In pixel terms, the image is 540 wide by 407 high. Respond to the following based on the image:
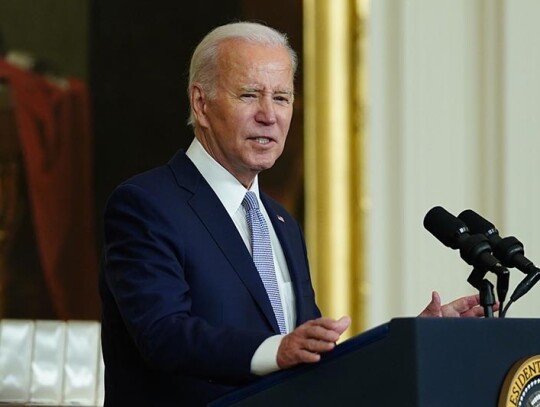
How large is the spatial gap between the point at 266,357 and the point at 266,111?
840 millimetres

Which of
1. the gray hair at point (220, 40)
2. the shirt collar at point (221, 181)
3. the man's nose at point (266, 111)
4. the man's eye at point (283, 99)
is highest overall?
the gray hair at point (220, 40)

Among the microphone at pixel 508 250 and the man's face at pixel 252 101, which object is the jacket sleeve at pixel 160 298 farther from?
the microphone at pixel 508 250

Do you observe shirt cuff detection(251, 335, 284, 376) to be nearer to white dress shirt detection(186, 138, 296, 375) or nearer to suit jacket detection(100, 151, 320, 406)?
suit jacket detection(100, 151, 320, 406)

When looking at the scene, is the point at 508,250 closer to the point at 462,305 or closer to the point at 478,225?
the point at 478,225

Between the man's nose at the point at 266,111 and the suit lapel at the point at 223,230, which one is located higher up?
the man's nose at the point at 266,111

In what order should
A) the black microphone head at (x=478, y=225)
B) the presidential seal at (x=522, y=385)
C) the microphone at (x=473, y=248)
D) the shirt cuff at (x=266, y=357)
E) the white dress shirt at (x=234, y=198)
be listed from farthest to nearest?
the white dress shirt at (x=234, y=198) < the black microphone head at (x=478, y=225) < the microphone at (x=473, y=248) < the shirt cuff at (x=266, y=357) < the presidential seal at (x=522, y=385)

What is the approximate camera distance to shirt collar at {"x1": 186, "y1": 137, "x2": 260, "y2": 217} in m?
3.23

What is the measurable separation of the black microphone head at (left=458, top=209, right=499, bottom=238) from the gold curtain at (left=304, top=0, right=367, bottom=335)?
233 cm

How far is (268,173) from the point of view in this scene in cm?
527

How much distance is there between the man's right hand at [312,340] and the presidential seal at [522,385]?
345 millimetres

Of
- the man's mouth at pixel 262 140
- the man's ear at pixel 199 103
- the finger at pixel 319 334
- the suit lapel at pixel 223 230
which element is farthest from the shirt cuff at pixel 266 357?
the man's ear at pixel 199 103

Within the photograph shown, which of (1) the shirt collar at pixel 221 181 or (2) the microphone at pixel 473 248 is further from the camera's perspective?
(1) the shirt collar at pixel 221 181

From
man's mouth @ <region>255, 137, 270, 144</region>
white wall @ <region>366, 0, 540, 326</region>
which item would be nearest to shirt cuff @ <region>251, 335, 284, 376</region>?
man's mouth @ <region>255, 137, 270, 144</region>

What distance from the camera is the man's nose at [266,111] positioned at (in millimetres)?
3158
